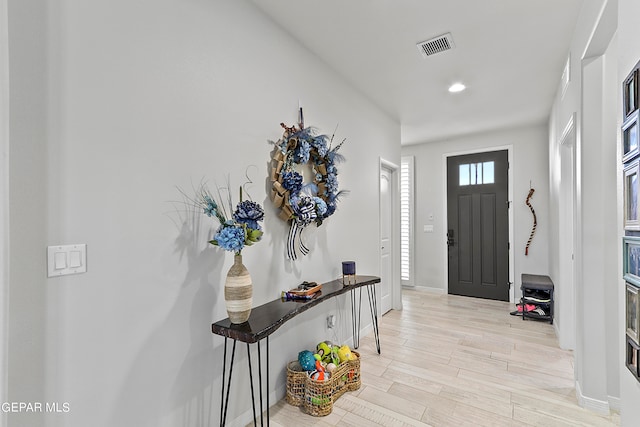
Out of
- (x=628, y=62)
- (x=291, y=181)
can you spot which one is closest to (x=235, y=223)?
(x=291, y=181)

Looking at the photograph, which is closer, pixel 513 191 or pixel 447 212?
pixel 513 191

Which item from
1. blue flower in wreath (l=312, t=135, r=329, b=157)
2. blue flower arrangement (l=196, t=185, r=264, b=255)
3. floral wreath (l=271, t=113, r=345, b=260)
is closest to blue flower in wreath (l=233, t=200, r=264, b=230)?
blue flower arrangement (l=196, t=185, r=264, b=255)

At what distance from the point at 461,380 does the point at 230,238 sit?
220 cm

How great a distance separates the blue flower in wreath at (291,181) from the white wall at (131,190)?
6.3 inches

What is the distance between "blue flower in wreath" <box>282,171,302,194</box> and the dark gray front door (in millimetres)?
3874

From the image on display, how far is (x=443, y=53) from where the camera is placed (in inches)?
102

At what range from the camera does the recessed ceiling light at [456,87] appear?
126 inches

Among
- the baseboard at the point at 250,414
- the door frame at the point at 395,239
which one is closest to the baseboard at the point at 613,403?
the baseboard at the point at 250,414

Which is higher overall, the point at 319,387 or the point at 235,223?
the point at 235,223

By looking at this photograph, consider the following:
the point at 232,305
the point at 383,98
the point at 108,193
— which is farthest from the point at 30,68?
the point at 383,98

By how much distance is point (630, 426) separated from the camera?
3.82 ft

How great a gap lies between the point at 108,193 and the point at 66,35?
2.01ft

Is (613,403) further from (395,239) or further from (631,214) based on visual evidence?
(395,239)

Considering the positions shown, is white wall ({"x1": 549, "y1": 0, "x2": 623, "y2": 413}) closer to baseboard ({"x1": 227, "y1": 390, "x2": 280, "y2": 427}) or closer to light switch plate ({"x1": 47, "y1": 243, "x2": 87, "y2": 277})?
baseboard ({"x1": 227, "y1": 390, "x2": 280, "y2": 427})
